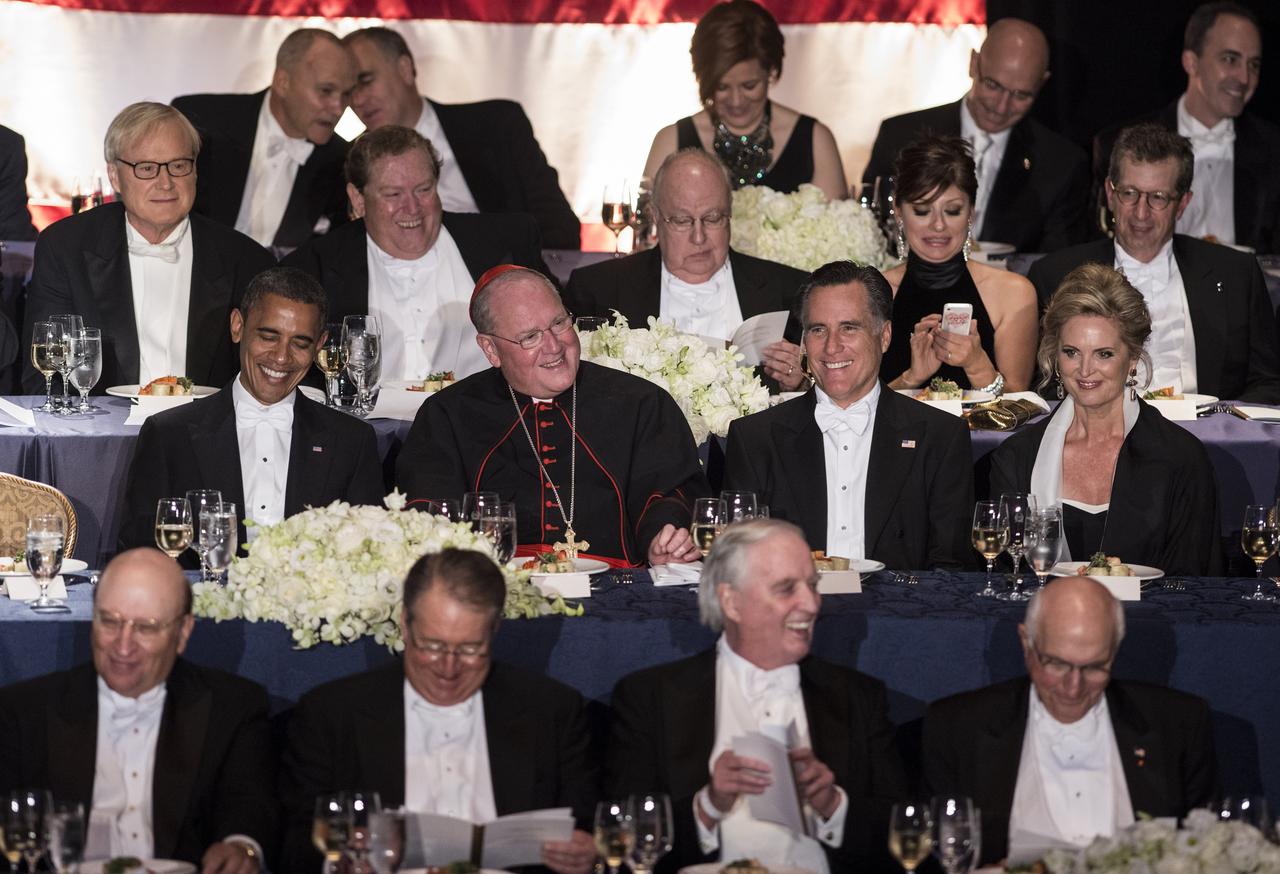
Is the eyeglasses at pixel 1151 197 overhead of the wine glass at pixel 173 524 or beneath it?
overhead

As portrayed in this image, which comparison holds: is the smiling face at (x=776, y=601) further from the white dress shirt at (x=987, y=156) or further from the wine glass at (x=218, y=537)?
the white dress shirt at (x=987, y=156)

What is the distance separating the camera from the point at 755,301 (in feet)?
24.1

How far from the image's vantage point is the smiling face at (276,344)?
19.3 feet

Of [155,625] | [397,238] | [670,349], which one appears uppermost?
[397,238]

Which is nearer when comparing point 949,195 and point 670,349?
point 670,349

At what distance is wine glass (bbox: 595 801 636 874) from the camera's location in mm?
3715

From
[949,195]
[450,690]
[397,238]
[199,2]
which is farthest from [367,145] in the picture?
[450,690]

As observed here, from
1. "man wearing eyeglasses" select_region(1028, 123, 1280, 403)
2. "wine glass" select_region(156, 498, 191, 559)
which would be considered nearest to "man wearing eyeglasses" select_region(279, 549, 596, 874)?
"wine glass" select_region(156, 498, 191, 559)

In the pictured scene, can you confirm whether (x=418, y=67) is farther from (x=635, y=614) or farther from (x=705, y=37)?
(x=635, y=614)

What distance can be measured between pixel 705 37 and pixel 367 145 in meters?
1.71

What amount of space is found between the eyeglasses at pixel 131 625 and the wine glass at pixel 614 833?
107 cm

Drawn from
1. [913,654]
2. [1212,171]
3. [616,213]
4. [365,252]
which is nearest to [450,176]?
[616,213]

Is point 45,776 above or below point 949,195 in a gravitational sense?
below

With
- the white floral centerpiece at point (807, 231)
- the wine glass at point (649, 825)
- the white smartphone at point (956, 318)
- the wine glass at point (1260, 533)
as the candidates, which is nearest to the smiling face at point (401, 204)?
the white floral centerpiece at point (807, 231)
